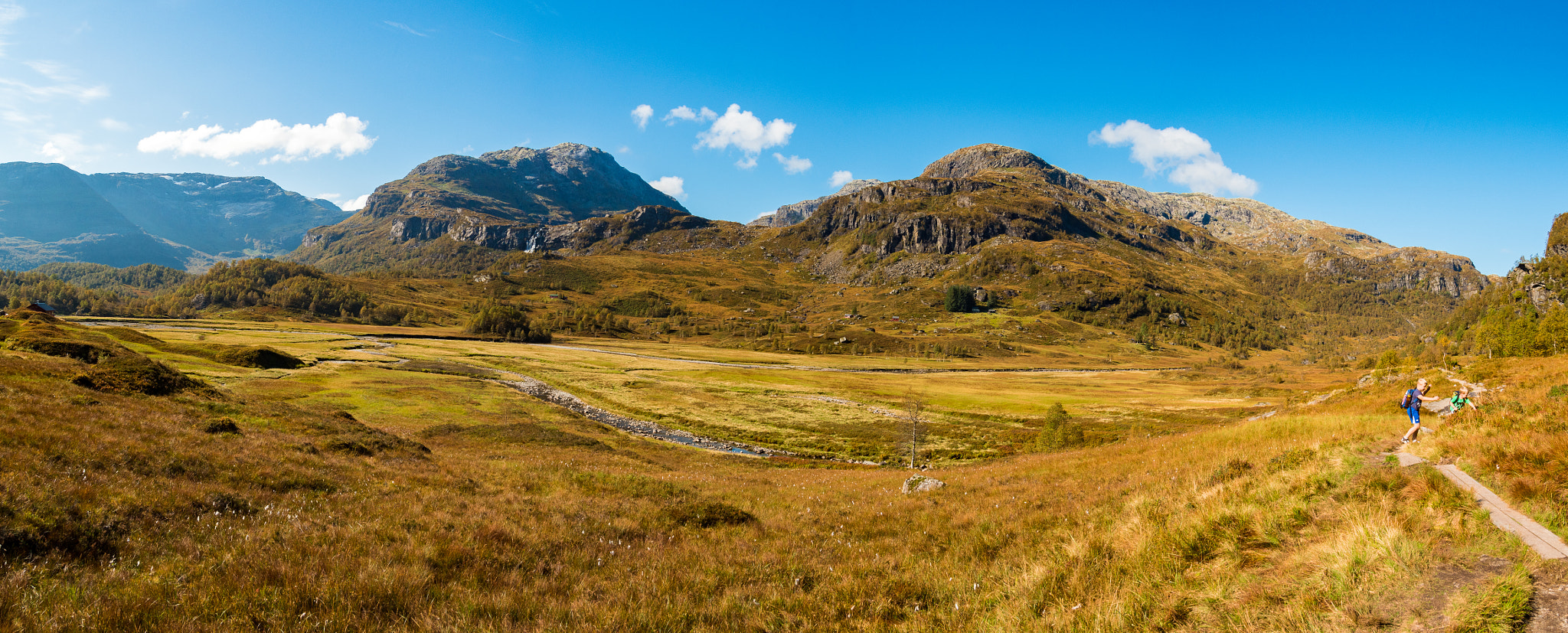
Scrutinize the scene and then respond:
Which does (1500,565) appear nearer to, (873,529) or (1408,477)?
(1408,477)

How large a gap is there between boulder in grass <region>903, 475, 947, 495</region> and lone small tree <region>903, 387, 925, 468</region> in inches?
1172

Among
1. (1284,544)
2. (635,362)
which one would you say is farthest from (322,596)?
(635,362)

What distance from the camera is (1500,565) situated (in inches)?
236

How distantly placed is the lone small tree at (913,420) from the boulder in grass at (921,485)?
29.8 m

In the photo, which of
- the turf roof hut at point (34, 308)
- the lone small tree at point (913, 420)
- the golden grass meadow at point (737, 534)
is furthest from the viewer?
the turf roof hut at point (34, 308)

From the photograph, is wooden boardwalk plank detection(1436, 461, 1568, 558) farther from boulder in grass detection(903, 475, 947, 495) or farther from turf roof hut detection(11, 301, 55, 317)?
turf roof hut detection(11, 301, 55, 317)

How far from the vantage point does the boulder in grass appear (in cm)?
1989

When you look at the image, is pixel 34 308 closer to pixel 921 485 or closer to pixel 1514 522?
pixel 921 485

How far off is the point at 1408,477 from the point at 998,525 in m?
6.88

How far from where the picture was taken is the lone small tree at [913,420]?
55.5m

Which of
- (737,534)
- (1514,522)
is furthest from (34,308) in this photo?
(1514,522)

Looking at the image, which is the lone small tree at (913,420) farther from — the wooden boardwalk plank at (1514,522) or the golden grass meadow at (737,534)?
the wooden boardwalk plank at (1514,522)

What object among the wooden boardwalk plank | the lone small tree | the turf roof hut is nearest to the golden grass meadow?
the wooden boardwalk plank

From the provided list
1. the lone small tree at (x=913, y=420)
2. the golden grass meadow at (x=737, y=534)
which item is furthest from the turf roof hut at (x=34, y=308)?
the lone small tree at (x=913, y=420)
